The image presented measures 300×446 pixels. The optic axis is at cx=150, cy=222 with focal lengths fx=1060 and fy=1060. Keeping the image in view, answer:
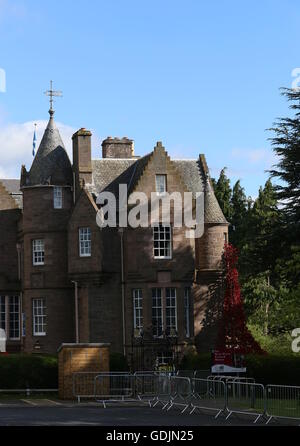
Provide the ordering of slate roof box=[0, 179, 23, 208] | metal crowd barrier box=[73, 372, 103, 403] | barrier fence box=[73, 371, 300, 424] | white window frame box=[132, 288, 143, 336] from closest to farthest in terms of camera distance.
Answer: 1. barrier fence box=[73, 371, 300, 424]
2. metal crowd barrier box=[73, 372, 103, 403]
3. white window frame box=[132, 288, 143, 336]
4. slate roof box=[0, 179, 23, 208]

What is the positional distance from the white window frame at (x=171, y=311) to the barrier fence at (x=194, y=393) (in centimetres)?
1000

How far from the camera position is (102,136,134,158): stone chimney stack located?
193 ft

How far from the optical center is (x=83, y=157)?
54.0 m

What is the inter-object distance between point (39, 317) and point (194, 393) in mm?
22336

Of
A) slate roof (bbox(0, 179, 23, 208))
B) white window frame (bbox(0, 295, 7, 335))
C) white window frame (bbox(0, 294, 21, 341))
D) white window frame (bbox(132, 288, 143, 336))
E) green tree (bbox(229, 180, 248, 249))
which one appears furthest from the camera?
green tree (bbox(229, 180, 248, 249))

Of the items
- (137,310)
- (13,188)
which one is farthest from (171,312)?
(13,188)

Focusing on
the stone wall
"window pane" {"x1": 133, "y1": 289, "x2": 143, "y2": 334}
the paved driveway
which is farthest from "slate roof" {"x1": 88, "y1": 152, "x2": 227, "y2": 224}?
the paved driveway

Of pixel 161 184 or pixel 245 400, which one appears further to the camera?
pixel 161 184

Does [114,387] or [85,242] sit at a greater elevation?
[85,242]

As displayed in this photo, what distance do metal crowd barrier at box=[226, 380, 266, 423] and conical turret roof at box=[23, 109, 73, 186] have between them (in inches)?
947

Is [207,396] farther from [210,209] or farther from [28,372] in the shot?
[210,209]

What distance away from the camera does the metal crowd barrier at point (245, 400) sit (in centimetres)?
2992

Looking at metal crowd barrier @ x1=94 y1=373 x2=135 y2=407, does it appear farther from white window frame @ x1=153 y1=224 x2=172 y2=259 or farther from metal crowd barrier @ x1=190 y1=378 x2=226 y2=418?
white window frame @ x1=153 y1=224 x2=172 y2=259
